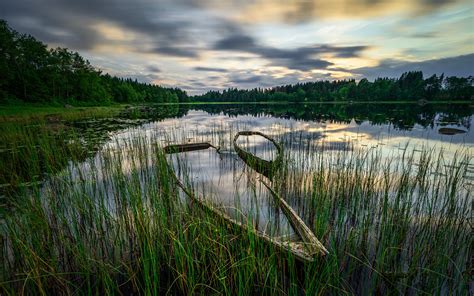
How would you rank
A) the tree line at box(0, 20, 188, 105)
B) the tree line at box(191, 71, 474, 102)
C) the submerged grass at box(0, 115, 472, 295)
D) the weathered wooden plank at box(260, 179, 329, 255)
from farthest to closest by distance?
the tree line at box(191, 71, 474, 102)
the tree line at box(0, 20, 188, 105)
the weathered wooden plank at box(260, 179, 329, 255)
the submerged grass at box(0, 115, 472, 295)

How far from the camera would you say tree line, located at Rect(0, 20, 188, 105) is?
118 ft

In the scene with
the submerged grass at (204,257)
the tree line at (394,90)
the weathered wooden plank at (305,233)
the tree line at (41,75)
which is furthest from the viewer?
the tree line at (394,90)

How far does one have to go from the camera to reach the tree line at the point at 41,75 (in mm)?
36000

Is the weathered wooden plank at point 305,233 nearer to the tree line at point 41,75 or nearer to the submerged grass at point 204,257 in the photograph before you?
the submerged grass at point 204,257

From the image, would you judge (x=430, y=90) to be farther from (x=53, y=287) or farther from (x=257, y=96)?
(x=53, y=287)

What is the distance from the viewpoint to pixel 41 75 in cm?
4200

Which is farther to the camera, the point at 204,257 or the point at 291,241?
the point at 291,241

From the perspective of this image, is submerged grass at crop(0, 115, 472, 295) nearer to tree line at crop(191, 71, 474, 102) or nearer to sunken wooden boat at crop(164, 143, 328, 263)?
sunken wooden boat at crop(164, 143, 328, 263)

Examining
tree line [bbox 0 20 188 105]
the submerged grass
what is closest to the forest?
tree line [bbox 0 20 188 105]

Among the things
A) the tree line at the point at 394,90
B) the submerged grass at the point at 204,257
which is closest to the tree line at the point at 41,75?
the submerged grass at the point at 204,257

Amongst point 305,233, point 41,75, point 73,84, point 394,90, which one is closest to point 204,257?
point 305,233

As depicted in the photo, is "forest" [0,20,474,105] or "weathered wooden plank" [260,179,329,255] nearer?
"weathered wooden plank" [260,179,329,255]

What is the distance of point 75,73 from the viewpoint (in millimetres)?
51375

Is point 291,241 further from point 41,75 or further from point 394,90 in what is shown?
point 394,90
